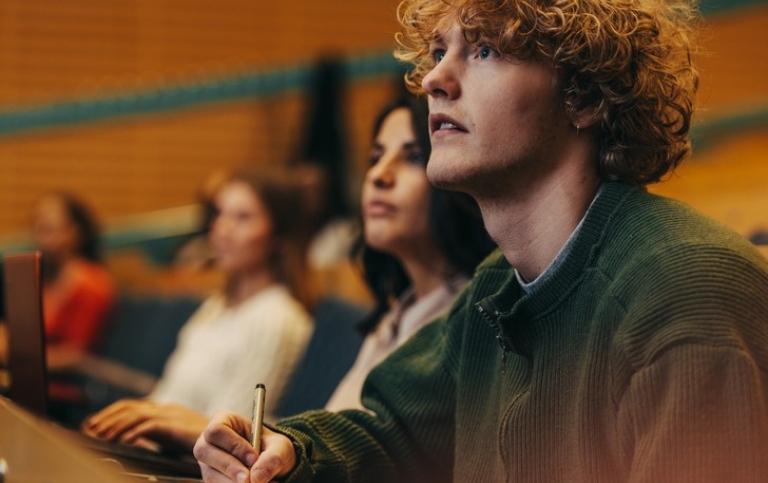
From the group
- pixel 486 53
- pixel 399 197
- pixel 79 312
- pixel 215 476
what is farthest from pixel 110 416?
pixel 79 312

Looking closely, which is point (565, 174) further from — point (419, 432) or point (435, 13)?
point (419, 432)

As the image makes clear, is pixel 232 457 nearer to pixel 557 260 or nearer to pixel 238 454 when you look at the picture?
pixel 238 454

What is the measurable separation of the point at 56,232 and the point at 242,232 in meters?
1.57

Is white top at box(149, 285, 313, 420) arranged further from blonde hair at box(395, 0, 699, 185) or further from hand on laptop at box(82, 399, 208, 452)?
blonde hair at box(395, 0, 699, 185)

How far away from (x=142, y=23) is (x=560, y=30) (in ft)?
15.8

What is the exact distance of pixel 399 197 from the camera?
1873 mm

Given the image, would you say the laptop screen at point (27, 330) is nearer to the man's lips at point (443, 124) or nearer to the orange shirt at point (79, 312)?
the man's lips at point (443, 124)

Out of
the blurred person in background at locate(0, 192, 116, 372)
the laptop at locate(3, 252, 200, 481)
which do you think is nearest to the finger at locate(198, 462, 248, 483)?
the laptop at locate(3, 252, 200, 481)

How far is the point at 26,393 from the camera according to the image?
145 centimetres

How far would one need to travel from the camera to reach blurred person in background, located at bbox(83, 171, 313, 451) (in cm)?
244

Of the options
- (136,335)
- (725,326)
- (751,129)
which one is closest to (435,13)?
(725,326)

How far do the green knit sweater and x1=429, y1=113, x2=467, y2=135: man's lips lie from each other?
180mm

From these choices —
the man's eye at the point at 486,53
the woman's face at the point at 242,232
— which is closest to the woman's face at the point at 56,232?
the woman's face at the point at 242,232

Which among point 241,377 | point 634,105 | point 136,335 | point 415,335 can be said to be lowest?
point 136,335
